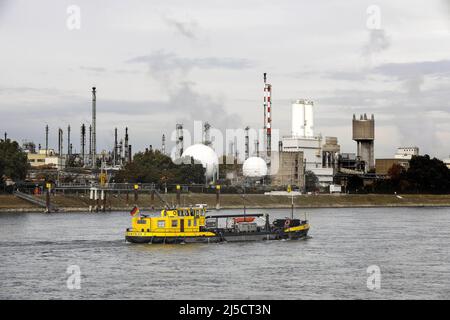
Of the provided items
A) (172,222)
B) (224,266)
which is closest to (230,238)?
(172,222)

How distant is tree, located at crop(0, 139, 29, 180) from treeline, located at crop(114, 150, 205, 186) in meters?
26.7

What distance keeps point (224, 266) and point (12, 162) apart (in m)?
99.5

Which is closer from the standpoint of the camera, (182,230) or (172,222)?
(172,222)

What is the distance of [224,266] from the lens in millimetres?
64938

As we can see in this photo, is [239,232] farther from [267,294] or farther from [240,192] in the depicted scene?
[240,192]

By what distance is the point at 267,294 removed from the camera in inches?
2071

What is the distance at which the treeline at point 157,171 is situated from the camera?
182125 millimetres

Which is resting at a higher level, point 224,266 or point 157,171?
point 157,171

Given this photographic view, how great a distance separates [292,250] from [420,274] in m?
17.2

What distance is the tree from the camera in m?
155

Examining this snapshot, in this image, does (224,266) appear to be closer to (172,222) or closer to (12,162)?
(172,222)

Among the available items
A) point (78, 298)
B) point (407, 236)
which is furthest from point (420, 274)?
point (407, 236)

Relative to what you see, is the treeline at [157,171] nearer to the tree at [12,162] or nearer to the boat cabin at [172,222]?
the tree at [12,162]

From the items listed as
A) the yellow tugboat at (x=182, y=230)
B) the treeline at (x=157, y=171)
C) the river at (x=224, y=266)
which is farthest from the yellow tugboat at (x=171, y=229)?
the treeline at (x=157, y=171)
